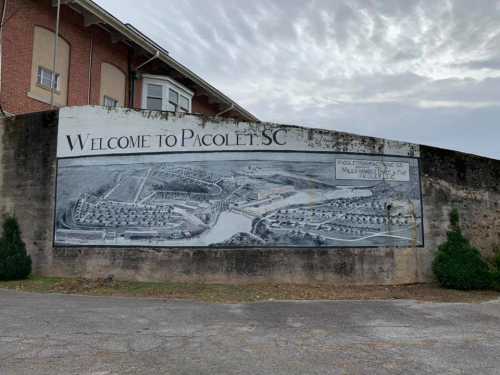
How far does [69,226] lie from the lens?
11.2 metres

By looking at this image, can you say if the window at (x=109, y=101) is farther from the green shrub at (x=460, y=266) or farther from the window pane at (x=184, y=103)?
the green shrub at (x=460, y=266)

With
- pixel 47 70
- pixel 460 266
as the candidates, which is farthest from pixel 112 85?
pixel 460 266

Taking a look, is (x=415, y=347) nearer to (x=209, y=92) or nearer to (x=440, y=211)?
(x=440, y=211)

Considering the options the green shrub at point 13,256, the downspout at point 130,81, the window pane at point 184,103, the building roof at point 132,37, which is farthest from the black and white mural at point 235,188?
the window pane at point 184,103

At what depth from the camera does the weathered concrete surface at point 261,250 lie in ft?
34.4

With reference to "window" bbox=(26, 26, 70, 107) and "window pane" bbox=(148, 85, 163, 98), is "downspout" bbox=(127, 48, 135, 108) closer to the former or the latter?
"window pane" bbox=(148, 85, 163, 98)

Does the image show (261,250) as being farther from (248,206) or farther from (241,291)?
(241,291)

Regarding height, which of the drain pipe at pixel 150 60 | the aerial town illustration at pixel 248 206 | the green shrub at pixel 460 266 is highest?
the drain pipe at pixel 150 60

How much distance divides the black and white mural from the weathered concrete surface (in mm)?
226

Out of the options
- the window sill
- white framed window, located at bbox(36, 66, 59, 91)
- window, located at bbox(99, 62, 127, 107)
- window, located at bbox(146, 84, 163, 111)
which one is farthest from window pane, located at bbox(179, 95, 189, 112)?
the window sill

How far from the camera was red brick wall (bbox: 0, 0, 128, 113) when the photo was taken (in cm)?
1384

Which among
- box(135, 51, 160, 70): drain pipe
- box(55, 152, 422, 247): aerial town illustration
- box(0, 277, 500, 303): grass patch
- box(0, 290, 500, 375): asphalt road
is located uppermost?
box(135, 51, 160, 70): drain pipe

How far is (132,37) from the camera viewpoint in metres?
17.6

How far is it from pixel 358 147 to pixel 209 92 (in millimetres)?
13075
